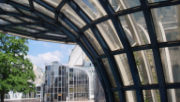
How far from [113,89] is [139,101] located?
2.83 metres

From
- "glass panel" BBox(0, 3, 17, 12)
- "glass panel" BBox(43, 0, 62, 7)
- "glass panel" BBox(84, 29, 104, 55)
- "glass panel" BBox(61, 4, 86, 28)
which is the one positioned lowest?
"glass panel" BBox(84, 29, 104, 55)

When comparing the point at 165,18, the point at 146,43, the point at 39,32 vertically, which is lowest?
the point at 146,43

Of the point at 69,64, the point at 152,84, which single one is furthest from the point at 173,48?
the point at 69,64

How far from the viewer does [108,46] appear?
13141mm

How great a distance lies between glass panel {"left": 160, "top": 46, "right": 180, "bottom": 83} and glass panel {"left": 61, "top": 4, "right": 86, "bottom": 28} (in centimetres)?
613

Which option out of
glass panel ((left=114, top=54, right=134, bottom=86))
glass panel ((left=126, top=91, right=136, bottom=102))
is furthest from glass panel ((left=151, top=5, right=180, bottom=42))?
glass panel ((left=126, top=91, right=136, bottom=102))

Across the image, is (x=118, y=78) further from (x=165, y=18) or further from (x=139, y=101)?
(x=165, y=18)

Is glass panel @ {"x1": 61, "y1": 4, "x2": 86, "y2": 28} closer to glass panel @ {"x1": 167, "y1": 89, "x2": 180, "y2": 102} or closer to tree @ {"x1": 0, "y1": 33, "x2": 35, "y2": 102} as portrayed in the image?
glass panel @ {"x1": 167, "y1": 89, "x2": 180, "y2": 102}

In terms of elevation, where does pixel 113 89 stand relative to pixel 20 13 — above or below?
below

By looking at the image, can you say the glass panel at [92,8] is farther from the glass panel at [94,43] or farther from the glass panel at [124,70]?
the glass panel at [124,70]

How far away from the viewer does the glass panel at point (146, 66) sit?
1184cm

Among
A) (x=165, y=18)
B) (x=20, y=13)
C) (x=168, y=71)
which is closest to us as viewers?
(x=165, y=18)

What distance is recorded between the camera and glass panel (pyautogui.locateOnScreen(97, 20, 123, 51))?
1253 centimetres

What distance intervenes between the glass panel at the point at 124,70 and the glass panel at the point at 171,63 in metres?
2.91
